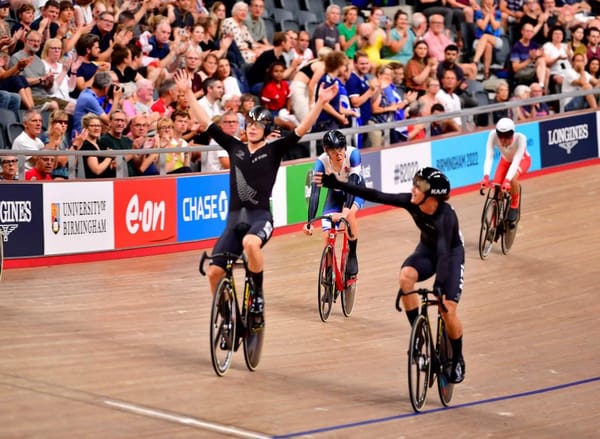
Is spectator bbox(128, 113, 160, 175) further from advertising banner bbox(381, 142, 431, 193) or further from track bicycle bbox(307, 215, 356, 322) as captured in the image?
advertising banner bbox(381, 142, 431, 193)

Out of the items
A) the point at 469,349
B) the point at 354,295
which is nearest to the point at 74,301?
the point at 354,295

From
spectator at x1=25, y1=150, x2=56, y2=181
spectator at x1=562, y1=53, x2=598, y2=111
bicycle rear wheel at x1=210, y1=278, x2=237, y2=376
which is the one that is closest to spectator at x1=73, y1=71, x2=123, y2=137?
spectator at x1=25, y1=150, x2=56, y2=181

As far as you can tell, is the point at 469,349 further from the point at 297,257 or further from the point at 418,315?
the point at 297,257

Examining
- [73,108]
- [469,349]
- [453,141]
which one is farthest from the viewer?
[453,141]

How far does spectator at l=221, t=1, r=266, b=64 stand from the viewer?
17.4 metres

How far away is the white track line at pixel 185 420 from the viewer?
864 centimetres

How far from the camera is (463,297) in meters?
13.2

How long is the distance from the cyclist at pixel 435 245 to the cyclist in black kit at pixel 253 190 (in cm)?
68

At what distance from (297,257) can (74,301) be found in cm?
312

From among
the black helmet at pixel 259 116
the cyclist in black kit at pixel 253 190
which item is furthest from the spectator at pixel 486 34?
the black helmet at pixel 259 116

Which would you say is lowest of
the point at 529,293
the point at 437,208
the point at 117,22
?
the point at 529,293

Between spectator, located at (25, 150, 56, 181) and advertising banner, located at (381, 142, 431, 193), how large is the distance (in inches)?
191

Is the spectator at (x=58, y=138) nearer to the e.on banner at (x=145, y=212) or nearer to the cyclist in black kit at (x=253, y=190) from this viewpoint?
the e.on banner at (x=145, y=212)

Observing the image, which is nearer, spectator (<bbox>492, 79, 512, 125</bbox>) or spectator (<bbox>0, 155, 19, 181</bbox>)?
spectator (<bbox>0, 155, 19, 181</bbox>)
